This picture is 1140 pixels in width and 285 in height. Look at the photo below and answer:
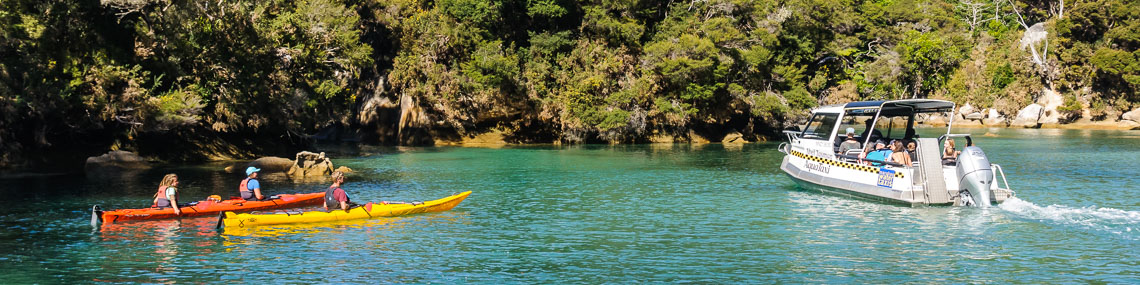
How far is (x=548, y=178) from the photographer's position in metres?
36.5

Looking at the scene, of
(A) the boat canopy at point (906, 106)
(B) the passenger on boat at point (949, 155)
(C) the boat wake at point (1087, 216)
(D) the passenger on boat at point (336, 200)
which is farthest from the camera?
(A) the boat canopy at point (906, 106)

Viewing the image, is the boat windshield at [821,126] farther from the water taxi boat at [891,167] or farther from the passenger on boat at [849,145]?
the passenger on boat at [849,145]

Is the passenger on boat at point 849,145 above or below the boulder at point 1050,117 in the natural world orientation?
below

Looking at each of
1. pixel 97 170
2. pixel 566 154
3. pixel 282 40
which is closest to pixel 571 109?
pixel 566 154

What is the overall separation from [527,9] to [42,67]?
109 ft

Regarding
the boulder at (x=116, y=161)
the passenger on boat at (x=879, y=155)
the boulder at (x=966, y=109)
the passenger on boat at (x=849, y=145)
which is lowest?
the boulder at (x=116, y=161)

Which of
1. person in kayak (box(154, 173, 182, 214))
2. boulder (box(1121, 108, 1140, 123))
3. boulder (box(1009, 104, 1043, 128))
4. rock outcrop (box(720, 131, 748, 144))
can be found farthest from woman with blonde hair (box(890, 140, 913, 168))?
boulder (box(1009, 104, 1043, 128))

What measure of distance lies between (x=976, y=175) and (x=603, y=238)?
33.2 feet

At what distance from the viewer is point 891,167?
2527 centimetres

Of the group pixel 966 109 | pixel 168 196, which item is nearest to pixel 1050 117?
pixel 966 109

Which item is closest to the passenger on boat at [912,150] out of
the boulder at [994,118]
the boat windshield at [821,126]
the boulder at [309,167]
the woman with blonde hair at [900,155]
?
the woman with blonde hair at [900,155]

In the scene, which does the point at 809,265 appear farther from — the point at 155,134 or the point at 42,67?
the point at 155,134

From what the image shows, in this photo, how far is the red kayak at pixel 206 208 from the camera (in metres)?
22.6

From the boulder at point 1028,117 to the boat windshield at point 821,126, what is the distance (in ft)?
230
